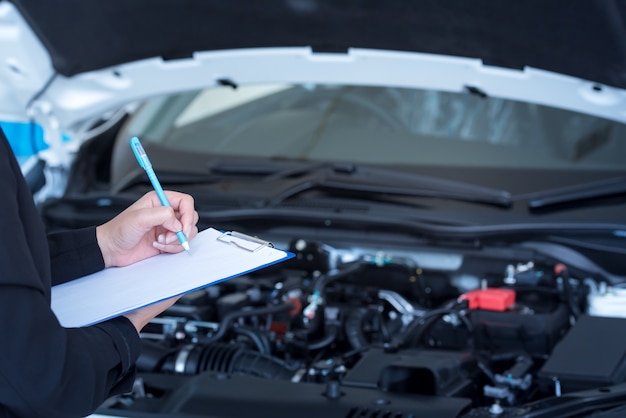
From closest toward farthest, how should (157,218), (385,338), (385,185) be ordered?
(157,218) < (385,338) < (385,185)

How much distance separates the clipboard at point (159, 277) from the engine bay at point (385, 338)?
41 cm

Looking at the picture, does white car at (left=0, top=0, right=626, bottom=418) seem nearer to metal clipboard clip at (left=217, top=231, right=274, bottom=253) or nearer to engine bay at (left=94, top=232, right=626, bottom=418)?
engine bay at (left=94, top=232, right=626, bottom=418)

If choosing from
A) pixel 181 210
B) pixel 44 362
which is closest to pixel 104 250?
pixel 181 210

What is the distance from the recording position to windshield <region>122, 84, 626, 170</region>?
241cm

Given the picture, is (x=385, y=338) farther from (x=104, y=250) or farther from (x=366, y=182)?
(x=104, y=250)

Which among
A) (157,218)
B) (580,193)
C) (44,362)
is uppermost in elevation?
(580,193)

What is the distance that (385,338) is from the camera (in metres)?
2.13

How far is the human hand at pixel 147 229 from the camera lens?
130 cm

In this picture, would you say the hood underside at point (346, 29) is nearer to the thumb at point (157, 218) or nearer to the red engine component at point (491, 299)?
the red engine component at point (491, 299)

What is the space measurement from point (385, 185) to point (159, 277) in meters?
1.20

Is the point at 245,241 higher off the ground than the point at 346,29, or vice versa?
the point at 346,29

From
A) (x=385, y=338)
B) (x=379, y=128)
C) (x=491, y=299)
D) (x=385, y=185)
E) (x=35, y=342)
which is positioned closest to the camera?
(x=35, y=342)

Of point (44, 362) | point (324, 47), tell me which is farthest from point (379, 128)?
point (44, 362)

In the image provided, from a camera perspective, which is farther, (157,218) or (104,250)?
Answer: (104,250)
